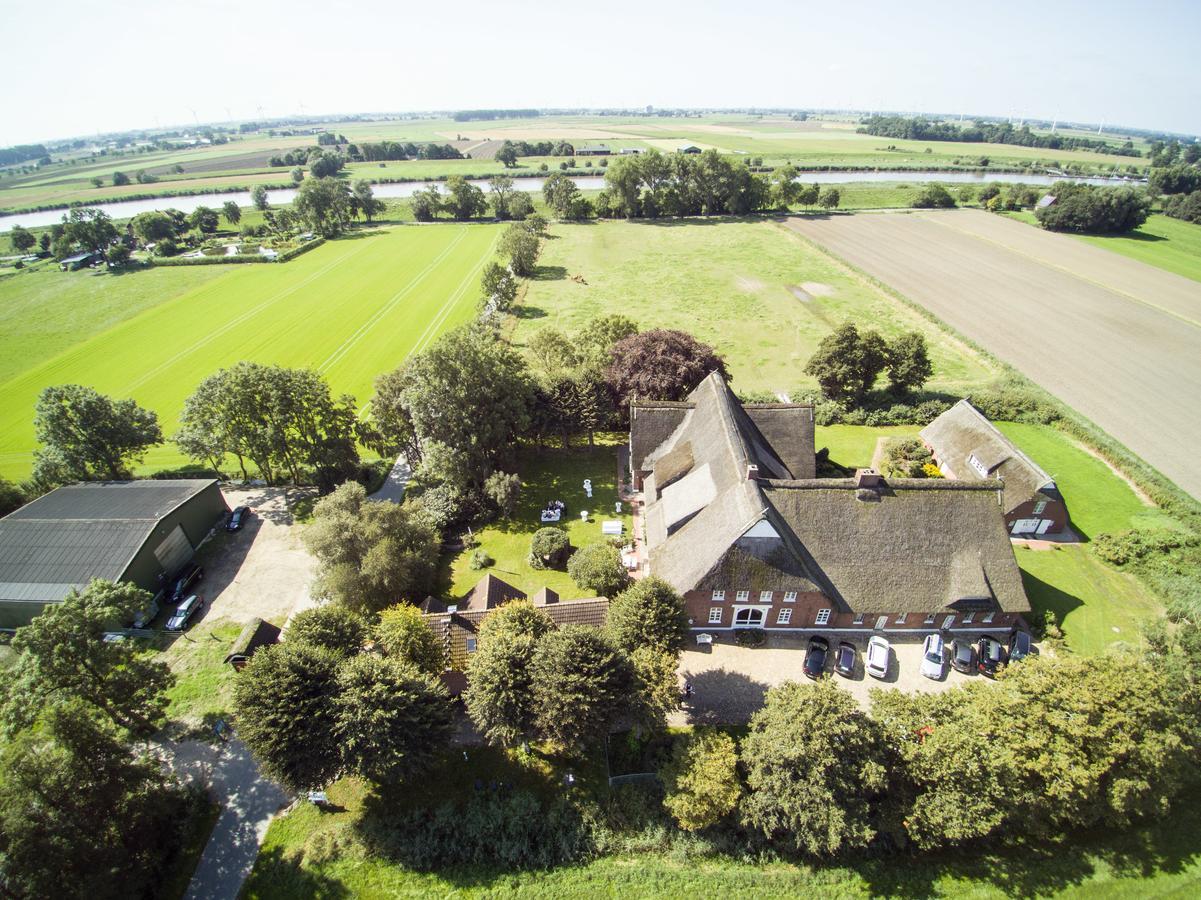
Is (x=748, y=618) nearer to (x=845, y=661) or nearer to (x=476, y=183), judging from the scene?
(x=845, y=661)

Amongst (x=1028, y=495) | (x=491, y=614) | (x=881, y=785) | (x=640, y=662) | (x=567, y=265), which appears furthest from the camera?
(x=567, y=265)

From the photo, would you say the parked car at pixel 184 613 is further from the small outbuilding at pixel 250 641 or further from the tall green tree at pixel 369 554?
the tall green tree at pixel 369 554

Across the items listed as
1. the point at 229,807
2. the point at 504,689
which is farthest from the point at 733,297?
the point at 229,807

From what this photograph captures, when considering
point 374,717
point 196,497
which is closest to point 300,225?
point 196,497

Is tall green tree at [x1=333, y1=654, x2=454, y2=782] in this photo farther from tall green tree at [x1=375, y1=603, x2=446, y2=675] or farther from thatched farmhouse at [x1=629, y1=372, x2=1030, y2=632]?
thatched farmhouse at [x1=629, y1=372, x2=1030, y2=632]

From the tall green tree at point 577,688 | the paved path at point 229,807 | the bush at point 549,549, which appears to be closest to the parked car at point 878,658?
the tall green tree at point 577,688

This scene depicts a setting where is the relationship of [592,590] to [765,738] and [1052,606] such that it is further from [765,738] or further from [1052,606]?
[1052,606]
